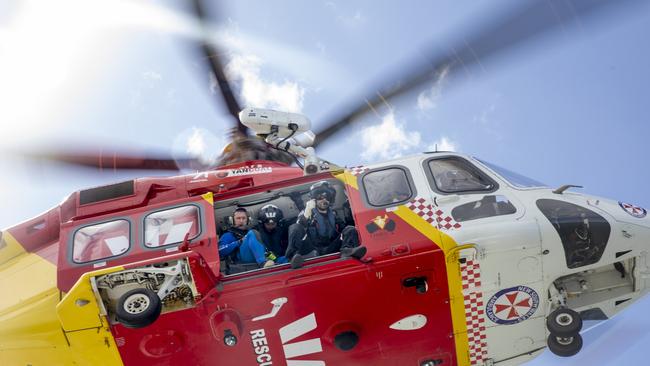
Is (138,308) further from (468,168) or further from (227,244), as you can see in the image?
(468,168)

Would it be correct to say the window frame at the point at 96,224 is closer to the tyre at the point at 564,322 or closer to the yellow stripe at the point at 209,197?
the yellow stripe at the point at 209,197

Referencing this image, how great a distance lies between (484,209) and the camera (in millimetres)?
6711

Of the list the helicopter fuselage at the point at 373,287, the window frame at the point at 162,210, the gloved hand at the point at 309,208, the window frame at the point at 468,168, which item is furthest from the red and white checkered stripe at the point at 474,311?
the window frame at the point at 162,210

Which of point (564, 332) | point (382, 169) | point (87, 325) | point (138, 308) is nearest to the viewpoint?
point (138, 308)

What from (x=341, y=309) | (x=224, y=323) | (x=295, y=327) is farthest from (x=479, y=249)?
(x=224, y=323)

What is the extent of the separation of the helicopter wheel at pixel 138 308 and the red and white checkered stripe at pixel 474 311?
3245 millimetres

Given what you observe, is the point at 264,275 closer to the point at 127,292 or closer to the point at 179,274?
the point at 179,274

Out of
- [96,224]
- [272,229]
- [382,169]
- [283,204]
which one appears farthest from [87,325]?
[382,169]

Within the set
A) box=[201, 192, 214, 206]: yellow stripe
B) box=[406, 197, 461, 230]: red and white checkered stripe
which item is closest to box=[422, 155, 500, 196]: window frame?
box=[406, 197, 461, 230]: red and white checkered stripe

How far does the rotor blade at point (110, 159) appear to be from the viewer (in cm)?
823

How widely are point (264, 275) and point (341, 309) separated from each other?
92 cm

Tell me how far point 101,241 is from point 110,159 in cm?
190

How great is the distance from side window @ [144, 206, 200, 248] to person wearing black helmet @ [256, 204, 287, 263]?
914mm

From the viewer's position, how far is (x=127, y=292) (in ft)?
19.3
